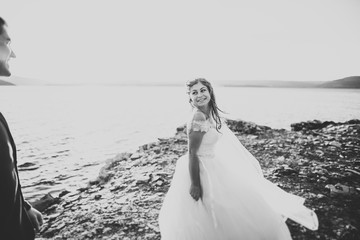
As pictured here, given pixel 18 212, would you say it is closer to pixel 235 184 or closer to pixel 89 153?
pixel 235 184

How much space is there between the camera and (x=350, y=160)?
25.1 feet

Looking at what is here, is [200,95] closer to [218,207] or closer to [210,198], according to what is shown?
[210,198]

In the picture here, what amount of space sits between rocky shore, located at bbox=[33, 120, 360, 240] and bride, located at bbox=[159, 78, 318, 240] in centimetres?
120

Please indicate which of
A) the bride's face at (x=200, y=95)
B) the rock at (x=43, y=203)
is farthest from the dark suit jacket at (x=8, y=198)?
the rock at (x=43, y=203)

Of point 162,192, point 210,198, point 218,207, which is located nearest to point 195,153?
point 210,198

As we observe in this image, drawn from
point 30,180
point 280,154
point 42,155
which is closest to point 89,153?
point 42,155

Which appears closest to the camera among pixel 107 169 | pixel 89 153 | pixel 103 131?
pixel 107 169

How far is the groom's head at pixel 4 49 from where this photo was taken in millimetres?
1885

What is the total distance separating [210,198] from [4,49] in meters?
3.04

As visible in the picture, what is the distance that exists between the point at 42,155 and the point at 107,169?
20.0 ft

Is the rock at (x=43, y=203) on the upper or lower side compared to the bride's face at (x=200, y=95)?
lower

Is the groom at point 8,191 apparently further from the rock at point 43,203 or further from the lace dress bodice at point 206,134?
the rock at point 43,203

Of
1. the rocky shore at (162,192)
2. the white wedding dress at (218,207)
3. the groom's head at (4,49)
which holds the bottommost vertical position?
the rocky shore at (162,192)

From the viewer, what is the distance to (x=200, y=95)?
3.38m
